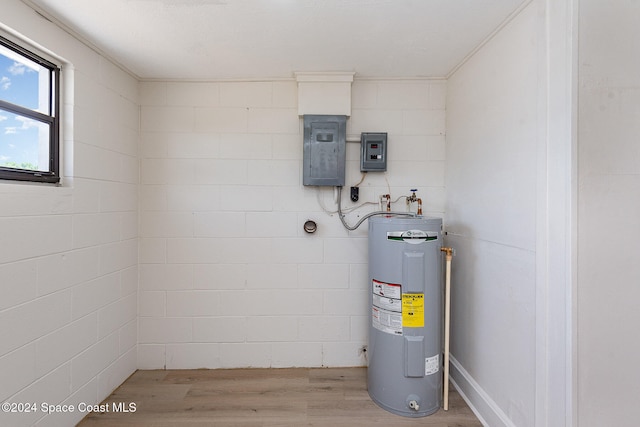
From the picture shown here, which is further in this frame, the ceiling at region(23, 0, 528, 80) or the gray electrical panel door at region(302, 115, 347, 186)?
the gray electrical panel door at region(302, 115, 347, 186)

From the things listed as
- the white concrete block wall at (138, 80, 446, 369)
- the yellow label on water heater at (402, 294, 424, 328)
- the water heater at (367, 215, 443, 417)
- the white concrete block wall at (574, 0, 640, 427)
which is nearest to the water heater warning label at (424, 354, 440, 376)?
the water heater at (367, 215, 443, 417)

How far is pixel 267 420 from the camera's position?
175 cm

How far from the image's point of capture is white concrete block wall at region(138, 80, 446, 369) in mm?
2287

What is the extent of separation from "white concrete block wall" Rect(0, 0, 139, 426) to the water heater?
1.89 metres

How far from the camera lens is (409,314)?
1.77 m

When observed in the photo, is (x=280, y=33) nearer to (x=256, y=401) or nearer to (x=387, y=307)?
(x=387, y=307)

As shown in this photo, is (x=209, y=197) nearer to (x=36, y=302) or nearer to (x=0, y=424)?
(x=36, y=302)

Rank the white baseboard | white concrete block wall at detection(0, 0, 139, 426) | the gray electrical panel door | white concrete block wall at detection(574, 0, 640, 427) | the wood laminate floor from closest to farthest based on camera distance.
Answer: white concrete block wall at detection(574, 0, 640, 427) < white concrete block wall at detection(0, 0, 139, 426) < the white baseboard < the wood laminate floor < the gray electrical panel door

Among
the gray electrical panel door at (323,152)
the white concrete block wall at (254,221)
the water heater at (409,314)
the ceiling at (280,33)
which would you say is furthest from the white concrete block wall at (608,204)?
the gray electrical panel door at (323,152)

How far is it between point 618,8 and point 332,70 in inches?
60.9

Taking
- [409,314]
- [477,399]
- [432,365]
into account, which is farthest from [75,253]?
[477,399]

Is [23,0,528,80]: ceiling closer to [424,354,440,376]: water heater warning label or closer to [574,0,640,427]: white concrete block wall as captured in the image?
[574,0,640,427]: white concrete block wall

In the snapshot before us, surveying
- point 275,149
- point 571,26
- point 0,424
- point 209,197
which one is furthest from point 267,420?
point 571,26

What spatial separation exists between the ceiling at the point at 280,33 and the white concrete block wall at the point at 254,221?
0.27m
